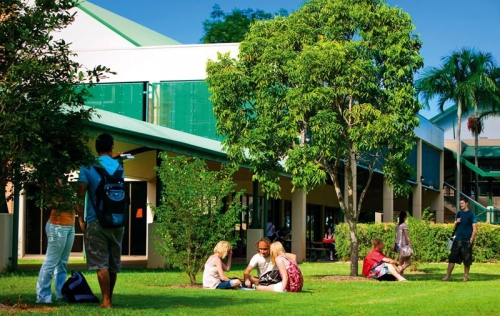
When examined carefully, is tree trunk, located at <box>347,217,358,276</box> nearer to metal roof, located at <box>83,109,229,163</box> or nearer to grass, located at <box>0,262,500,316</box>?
grass, located at <box>0,262,500,316</box>

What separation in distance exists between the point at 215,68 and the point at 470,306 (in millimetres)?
10316

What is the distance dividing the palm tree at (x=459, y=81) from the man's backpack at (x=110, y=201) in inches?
1765

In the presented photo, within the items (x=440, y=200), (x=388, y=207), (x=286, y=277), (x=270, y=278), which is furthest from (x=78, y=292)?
(x=440, y=200)

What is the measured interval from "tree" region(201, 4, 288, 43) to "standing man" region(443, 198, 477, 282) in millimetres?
42736

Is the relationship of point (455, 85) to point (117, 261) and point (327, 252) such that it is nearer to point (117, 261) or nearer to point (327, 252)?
point (327, 252)

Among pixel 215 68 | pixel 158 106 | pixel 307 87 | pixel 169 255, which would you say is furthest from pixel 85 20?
pixel 169 255

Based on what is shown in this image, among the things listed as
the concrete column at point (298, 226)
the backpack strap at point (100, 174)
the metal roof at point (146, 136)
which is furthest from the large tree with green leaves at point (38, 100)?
the concrete column at point (298, 226)

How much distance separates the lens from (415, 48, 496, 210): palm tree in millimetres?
53125

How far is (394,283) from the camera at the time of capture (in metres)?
18.2

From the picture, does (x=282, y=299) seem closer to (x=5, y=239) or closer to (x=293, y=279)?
(x=293, y=279)

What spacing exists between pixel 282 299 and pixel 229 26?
51132 millimetres

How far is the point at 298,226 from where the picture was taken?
107 ft

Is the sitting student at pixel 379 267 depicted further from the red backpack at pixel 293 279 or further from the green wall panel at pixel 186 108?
the green wall panel at pixel 186 108

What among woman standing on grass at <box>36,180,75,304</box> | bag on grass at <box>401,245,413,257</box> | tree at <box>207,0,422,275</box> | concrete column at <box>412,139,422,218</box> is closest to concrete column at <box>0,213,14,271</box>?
tree at <box>207,0,422,275</box>
